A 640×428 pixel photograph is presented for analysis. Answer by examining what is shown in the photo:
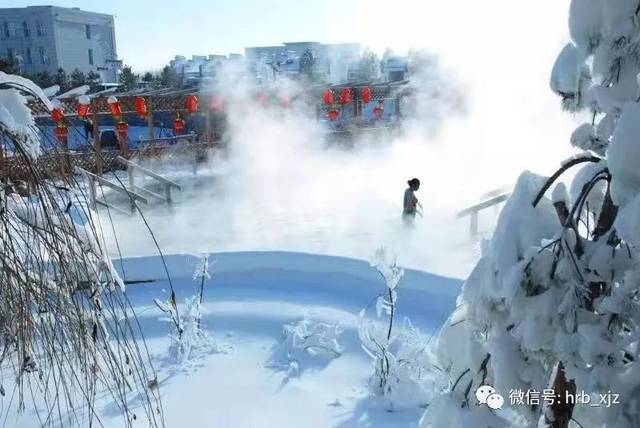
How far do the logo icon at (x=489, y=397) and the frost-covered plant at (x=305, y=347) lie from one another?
349cm

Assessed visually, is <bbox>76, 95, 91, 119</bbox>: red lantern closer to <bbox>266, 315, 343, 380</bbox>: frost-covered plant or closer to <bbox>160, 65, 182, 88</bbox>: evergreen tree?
<bbox>266, 315, 343, 380</bbox>: frost-covered plant

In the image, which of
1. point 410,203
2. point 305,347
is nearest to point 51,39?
point 410,203

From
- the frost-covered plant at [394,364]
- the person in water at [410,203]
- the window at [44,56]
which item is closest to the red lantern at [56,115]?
the frost-covered plant at [394,364]

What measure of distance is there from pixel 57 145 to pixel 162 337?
4935 millimetres

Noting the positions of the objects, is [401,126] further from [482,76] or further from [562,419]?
[562,419]

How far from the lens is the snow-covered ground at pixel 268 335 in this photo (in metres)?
4.73

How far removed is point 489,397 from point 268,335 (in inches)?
176

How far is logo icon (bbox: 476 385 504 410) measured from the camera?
2.08 metres

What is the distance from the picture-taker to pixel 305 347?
19.1 ft

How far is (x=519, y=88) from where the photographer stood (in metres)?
17.4

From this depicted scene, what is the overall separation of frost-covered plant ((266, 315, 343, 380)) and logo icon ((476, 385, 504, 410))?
349 centimetres

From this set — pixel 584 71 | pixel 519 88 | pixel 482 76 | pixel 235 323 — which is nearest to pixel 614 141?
pixel 584 71

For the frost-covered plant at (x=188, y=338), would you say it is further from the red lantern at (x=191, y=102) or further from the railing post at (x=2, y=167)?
the red lantern at (x=191, y=102)

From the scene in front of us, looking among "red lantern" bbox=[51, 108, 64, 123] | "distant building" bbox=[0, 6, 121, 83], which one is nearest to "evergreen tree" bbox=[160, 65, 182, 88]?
"distant building" bbox=[0, 6, 121, 83]
